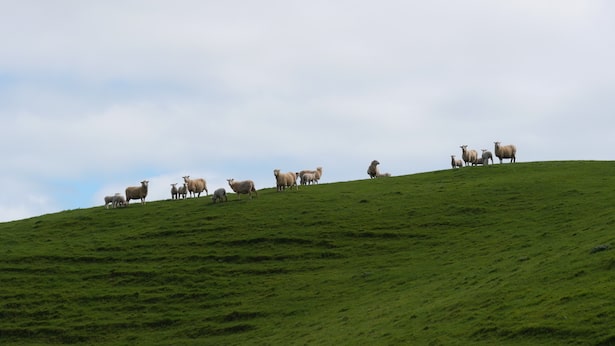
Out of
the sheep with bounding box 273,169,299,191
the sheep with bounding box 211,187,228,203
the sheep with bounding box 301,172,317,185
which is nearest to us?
the sheep with bounding box 211,187,228,203

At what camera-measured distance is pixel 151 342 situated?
126ft

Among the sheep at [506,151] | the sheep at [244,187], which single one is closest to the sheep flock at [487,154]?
the sheep at [506,151]

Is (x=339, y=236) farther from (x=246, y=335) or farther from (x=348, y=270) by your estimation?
(x=246, y=335)

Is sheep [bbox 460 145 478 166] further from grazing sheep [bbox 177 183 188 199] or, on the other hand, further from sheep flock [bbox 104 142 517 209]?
grazing sheep [bbox 177 183 188 199]

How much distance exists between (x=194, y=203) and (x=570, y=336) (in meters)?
35.4

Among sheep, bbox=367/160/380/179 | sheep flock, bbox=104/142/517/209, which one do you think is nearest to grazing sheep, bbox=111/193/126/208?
sheep flock, bbox=104/142/517/209

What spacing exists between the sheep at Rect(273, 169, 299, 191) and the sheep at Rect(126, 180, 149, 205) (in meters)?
8.83

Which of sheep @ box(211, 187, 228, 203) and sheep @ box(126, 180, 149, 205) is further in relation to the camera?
sheep @ box(126, 180, 149, 205)

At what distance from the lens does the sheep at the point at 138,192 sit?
59.1 metres

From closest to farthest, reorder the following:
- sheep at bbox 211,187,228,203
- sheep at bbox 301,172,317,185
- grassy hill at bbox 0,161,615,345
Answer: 1. grassy hill at bbox 0,161,615,345
2. sheep at bbox 211,187,228,203
3. sheep at bbox 301,172,317,185

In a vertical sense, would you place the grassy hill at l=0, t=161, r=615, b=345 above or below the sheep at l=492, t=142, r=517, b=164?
below

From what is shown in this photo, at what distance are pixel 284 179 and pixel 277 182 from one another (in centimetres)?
52

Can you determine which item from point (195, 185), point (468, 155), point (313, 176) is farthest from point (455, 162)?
point (195, 185)

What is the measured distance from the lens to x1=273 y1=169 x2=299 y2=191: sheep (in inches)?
2324
